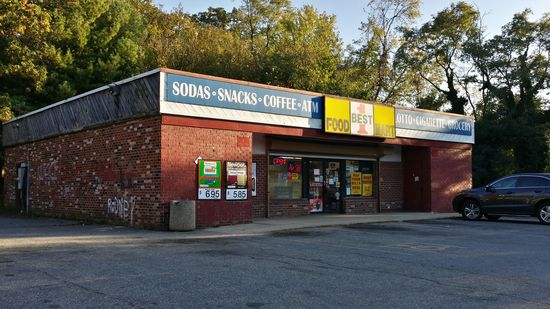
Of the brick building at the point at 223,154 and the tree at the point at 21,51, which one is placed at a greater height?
the tree at the point at 21,51

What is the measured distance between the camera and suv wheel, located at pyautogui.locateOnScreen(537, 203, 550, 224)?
1767cm

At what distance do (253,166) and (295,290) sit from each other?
38.6ft

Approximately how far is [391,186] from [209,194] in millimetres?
10764

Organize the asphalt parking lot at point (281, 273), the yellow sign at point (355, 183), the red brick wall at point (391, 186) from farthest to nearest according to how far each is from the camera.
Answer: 1. the red brick wall at point (391, 186)
2. the yellow sign at point (355, 183)
3. the asphalt parking lot at point (281, 273)

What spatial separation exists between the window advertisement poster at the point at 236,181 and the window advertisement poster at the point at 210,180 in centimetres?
27

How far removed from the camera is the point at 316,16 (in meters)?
43.2

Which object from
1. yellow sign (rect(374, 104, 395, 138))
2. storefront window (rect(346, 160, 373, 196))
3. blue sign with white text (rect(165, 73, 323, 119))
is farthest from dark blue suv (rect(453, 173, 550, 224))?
blue sign with white text (rect(165, 73, 323, 119))

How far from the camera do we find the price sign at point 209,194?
15.6 m

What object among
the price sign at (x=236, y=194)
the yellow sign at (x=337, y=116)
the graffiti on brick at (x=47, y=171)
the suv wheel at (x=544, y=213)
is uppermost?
the yellow sign at (x=337, y=116)

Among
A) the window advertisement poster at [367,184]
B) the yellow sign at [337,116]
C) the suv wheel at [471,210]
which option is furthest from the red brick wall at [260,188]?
the suv wheel at [471,210]

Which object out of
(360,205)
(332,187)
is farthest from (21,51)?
(360,205)

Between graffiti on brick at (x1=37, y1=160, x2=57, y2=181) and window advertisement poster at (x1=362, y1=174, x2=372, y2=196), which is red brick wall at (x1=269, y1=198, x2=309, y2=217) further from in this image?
graffiti on brick at (x1=37, y1=160, x2=57, y2=181)

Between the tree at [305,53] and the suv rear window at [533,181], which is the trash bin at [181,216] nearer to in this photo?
the suv rear window at [533,181]

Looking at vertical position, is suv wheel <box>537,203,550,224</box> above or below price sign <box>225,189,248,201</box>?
below
